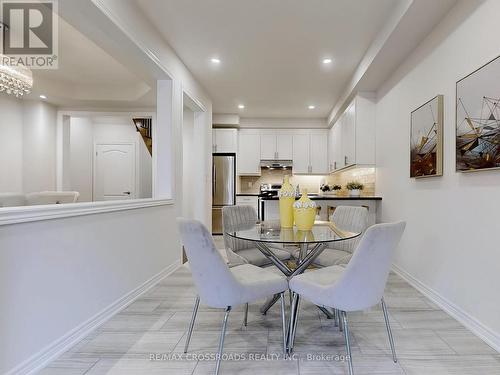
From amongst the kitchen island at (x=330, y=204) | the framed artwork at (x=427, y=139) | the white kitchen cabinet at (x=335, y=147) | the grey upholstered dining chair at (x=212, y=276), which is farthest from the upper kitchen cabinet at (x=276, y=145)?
the grey upholstered dining chair at (x=212, y=276)

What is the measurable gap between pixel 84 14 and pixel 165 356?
8.13 feet

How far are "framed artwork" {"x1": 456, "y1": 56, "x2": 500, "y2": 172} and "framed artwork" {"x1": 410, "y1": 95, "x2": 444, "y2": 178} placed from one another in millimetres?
273

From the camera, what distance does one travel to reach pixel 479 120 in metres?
1.94

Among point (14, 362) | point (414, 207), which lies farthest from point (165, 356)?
point (414, 207)

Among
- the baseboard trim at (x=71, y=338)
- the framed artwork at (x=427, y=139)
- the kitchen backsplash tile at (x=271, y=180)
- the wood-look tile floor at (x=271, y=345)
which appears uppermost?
the framed artwork at (x=427, y=139)

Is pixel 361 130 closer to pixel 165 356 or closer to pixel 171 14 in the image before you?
pixel 171 14

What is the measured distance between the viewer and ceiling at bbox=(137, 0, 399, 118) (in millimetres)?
2559

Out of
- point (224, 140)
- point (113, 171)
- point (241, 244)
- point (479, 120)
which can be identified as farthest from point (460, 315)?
point (113, 171)

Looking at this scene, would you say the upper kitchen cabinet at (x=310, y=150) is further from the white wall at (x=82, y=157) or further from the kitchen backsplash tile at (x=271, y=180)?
the white wall at (x=82, y=157)

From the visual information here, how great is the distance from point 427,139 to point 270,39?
1956 mm

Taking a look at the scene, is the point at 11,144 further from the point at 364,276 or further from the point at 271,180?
the point at 364,276

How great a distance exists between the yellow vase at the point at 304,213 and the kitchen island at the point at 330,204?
6.19ft

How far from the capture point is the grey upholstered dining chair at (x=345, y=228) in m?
2.37

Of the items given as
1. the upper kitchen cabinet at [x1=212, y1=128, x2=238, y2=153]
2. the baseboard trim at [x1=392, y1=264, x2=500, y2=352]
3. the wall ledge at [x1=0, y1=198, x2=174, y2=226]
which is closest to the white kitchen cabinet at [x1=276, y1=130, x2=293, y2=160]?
the upper kitchen cabinet at [x1=212, y1=128, x2=238, y2=153]
